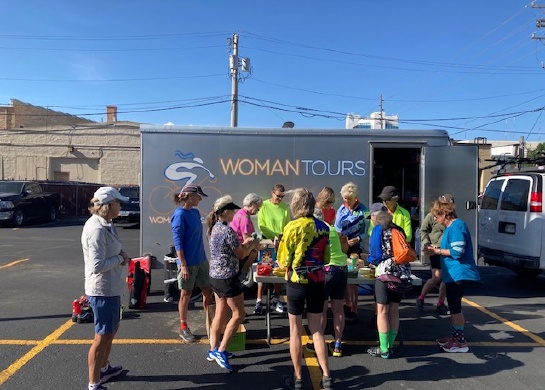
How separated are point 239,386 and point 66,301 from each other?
3.91m

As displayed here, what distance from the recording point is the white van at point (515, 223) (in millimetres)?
7164

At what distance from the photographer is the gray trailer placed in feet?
22.1

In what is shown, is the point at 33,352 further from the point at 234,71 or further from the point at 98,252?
the point at 234,71

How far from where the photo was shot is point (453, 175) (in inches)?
270

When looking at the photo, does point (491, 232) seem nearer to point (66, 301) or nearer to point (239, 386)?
point (239, 386)

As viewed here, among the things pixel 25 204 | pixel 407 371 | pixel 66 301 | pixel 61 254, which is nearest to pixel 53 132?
pixel 25 204

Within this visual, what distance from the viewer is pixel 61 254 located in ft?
35.3

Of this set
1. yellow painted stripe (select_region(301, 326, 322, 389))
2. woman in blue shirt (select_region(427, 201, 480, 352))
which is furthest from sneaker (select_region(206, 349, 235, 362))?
woman in blue shirt (select_region(427, 201, 480, 352))

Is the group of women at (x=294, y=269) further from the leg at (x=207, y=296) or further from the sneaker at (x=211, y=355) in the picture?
the leg at (x=207, y=296)

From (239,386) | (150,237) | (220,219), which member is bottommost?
(239,386)

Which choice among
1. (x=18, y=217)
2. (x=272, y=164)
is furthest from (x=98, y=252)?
(x=18, y=217)

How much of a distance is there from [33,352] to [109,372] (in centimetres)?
119

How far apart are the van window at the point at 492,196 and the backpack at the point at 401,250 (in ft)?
16.3

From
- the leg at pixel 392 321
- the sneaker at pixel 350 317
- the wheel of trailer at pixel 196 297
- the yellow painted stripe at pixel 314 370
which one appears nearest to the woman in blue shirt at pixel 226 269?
the yellow painted stripe at pixel 314 370
